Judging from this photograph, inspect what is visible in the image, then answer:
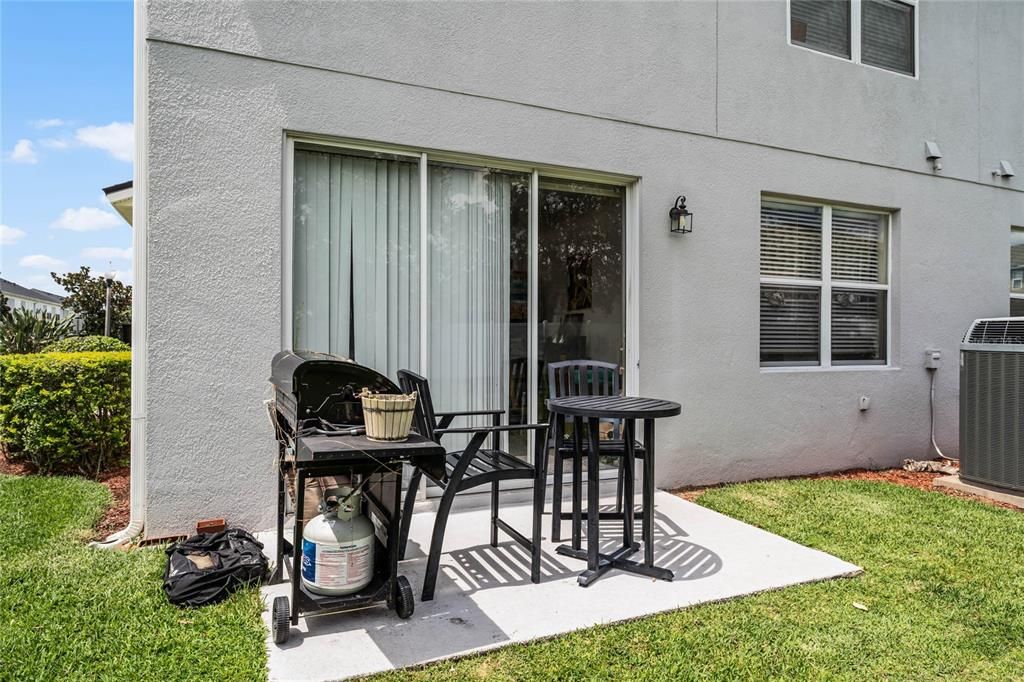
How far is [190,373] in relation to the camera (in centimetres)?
356

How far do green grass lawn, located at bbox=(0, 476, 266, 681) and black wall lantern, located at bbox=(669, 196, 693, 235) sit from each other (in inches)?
150

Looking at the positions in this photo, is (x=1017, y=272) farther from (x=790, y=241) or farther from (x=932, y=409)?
(x=790, y=241)

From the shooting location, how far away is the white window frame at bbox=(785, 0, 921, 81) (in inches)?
215

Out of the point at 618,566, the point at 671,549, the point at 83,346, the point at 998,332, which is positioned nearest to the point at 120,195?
the point at 83,346

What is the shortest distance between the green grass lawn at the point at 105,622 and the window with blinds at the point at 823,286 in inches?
181

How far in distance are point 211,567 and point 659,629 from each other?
207 cm

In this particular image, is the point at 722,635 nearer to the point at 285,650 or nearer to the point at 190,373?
the point at 285,650

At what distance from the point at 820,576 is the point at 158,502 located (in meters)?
3.62

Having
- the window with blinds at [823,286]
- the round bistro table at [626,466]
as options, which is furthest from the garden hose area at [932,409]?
the round bistro table at [626,466]

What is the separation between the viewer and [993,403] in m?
4.96

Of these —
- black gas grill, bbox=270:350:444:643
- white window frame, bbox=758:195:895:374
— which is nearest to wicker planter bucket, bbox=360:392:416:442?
black gas grill, bbox=270:350:444:643

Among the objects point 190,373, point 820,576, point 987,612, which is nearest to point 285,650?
point 190,373

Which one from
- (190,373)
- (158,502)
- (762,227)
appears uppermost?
(762,227)

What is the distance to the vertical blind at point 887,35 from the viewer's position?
5.92m
